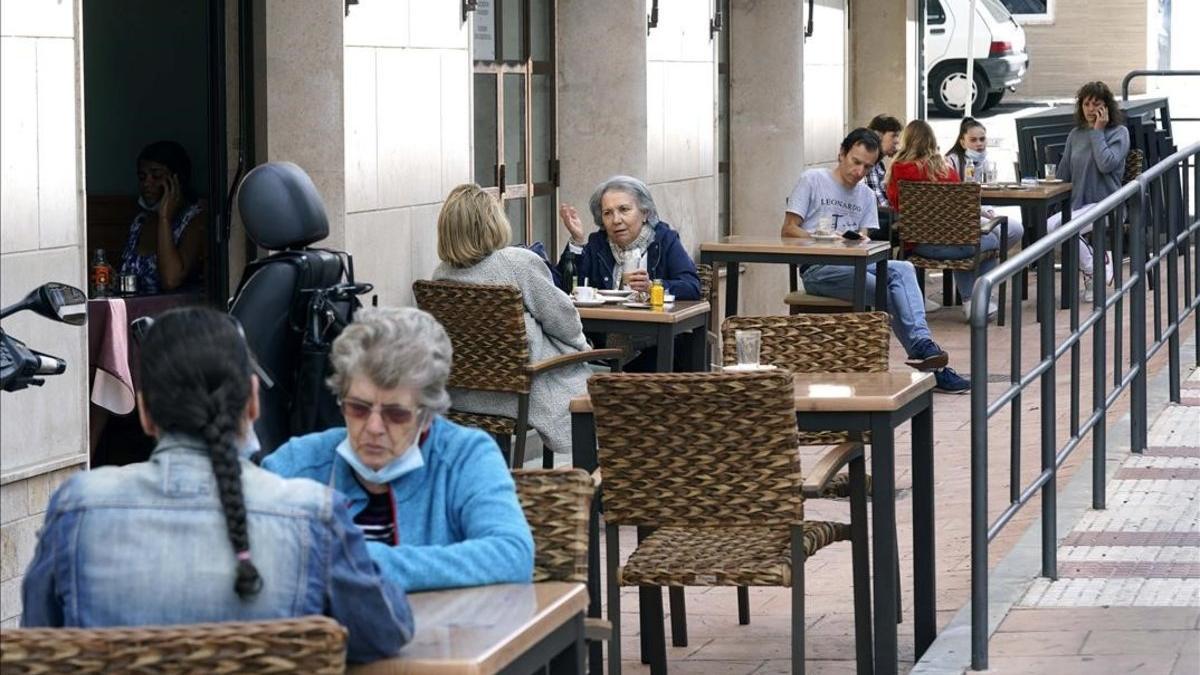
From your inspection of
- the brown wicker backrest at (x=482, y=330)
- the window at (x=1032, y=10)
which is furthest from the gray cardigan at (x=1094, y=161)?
the window at (x=1032, y=10)

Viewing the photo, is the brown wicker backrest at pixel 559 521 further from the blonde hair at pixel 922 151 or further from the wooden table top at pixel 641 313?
the blonde hair at pixel 922 151

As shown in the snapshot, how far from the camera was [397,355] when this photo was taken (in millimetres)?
3838

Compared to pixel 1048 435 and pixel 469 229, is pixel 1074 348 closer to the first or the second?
pixel 1048 435

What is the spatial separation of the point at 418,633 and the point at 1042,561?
3.74 m

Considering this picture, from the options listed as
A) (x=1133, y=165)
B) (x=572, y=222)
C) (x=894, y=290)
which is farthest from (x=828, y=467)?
(x=1133, y=165)

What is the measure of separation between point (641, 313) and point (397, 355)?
454 cm

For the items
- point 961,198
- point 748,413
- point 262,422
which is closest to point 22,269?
point 262,422

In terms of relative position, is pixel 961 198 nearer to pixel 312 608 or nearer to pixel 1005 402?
pixel 1005 402

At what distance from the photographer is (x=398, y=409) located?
152 inches

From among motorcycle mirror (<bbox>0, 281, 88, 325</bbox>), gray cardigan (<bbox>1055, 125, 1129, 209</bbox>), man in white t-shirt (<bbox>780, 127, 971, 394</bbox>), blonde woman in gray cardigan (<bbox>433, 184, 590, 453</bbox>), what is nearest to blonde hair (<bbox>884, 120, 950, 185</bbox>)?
gray cardigan (<bbox>1055, 125, 1129, 209</bbox>)

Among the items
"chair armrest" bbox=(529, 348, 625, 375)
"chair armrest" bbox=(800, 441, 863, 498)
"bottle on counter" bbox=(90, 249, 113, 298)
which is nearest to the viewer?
"chair armrest" bbox=(800, 441, 863, 498)

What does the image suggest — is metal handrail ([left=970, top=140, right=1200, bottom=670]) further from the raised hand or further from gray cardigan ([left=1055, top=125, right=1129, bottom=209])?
gray cardigan ([left=1055, top=125, right=1129, bottom=209])

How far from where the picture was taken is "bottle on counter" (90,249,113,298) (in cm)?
788

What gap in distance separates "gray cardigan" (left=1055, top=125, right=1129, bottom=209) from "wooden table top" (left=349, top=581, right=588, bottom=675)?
11.8 m
